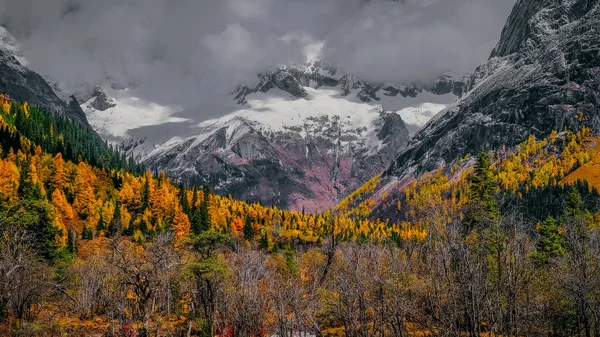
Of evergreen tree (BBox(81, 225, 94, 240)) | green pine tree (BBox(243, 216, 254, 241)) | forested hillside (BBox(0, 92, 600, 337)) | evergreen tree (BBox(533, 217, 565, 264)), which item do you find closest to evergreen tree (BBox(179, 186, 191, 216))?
forested hillside (BBox(0, 92, 600, 337))

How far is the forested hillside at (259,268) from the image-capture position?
3412 centimetres

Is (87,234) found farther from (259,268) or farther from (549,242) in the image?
(549,242)

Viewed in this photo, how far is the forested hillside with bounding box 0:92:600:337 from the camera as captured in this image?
3412 cm

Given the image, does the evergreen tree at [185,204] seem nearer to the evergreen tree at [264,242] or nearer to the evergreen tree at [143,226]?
the evergreen tree at [143,226]

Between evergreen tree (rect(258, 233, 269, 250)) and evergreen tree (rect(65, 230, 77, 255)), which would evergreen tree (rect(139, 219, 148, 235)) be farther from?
evergreen tree (rect(258, 233, 269, 250))

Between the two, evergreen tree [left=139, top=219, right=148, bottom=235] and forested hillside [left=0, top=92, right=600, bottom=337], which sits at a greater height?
evergreen tree [left=139, top=219, right=148, bottom=235]

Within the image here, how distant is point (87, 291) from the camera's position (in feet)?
211

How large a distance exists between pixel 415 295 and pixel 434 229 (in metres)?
19.2

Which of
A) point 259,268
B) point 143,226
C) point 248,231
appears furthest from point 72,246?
point 259,268

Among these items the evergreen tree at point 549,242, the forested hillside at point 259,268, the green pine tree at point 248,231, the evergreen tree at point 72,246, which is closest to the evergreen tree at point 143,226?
the forested hillside at point 259,268

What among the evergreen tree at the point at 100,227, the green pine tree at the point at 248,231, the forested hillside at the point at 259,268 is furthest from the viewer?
the green pine tree at the point at 248,231

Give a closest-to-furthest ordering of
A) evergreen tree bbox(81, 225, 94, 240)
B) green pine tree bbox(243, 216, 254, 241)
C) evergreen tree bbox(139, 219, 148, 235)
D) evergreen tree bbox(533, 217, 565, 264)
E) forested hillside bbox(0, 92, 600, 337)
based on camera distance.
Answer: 1. forested hillside bbox(0, 92, 600, 337)
2. evergreen tree bbox(533, 217, 565, 264)
3. evergreen tree bbox(81, 225, 94, 240)
4. evergreen tree bbox(139, 219, 148, 235)
5. green pine tree bbox(243, 216, 254, 241)

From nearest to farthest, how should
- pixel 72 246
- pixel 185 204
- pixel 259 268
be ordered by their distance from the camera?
pixel 259 268
pixel 72 246
pixel 185 204

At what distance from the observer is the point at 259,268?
50.2 m
